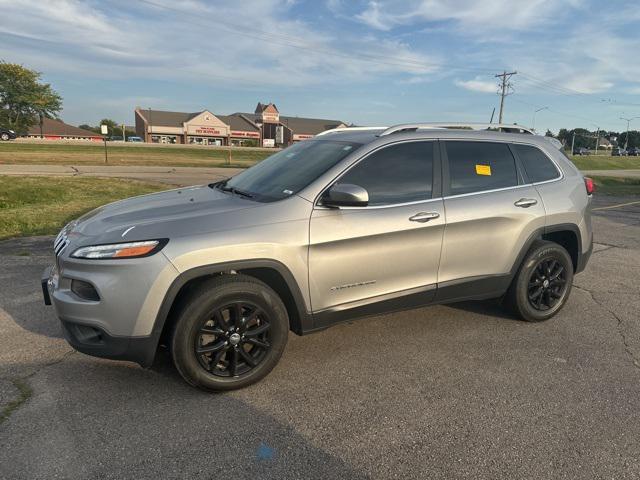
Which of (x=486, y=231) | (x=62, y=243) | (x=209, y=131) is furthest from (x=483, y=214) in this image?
(x=209, y=131)

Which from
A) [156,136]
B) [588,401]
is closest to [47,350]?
[588,401]

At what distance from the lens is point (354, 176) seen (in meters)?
3.46

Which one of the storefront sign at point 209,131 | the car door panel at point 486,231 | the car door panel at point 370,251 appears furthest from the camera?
the storefront sign at point 209,131

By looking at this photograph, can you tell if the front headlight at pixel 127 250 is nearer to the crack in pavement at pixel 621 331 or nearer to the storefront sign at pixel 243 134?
the crack in pavement at pixel 621 331

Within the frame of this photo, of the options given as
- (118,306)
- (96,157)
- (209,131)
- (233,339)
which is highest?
(209,131)

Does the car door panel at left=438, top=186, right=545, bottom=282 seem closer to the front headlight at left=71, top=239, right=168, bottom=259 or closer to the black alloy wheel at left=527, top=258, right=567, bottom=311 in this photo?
the black alloy wheel at left=527, top=258, right=567, bottom=311

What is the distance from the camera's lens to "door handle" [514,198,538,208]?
13.4ft

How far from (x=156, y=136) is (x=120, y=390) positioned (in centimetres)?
9815

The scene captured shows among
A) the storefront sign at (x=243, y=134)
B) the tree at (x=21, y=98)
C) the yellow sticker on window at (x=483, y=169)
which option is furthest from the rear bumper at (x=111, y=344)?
the storefront sign at (x=243, y=134)

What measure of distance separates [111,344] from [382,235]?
1.93m

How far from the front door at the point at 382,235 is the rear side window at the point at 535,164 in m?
1.05

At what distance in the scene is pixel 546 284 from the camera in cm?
441

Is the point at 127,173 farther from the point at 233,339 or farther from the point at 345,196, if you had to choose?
the point at 345,196

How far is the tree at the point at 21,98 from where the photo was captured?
67812 mm
